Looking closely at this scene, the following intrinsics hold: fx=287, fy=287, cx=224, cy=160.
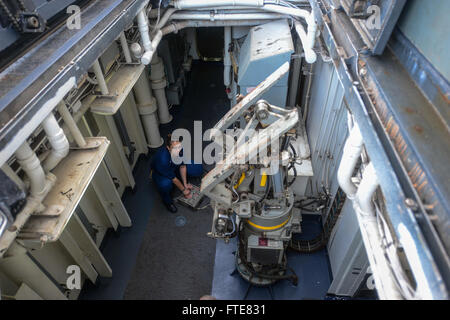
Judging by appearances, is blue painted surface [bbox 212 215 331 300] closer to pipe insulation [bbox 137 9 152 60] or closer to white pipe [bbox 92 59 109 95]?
white pipe [bbox 92 59 109 95]

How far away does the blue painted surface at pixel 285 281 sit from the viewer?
3.58m

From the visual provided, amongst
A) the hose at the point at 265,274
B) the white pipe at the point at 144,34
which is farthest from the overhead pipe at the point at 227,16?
the hose at the point at 265,274

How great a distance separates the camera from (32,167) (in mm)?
1754

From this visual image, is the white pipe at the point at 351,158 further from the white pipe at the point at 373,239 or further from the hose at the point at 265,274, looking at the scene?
the hose at the point at 265,274

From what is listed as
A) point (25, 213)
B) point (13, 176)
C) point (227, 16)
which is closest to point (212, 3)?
point (227, 16)

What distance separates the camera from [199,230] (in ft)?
14.2

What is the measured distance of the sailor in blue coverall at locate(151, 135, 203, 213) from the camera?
447cm

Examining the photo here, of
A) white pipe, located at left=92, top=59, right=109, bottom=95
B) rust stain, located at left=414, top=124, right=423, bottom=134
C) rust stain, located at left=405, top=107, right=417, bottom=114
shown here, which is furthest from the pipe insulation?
rust stain, located at left=414, top=124, right=423, bottom=134

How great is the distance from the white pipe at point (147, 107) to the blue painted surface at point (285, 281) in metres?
2.50

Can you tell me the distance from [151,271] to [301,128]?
10.1ft

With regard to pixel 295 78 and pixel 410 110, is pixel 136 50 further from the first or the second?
pixel 410 110

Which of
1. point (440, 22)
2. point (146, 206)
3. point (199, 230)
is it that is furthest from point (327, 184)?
point (146, 206)

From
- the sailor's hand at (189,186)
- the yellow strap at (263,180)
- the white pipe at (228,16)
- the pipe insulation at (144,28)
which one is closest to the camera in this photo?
the yellow strap at (263,180)

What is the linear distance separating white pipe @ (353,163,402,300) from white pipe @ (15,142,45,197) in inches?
76.8
